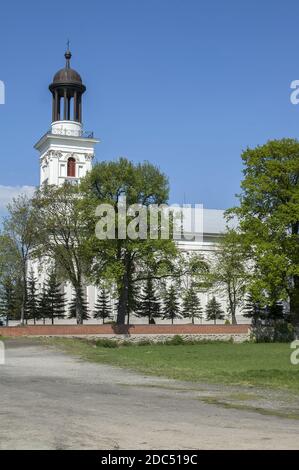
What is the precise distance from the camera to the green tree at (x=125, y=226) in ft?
172

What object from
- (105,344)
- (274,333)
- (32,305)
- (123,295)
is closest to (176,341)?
(123,295)

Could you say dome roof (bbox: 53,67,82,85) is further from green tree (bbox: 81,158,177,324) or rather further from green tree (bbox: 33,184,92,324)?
green tree (bbox: 81,158,177,324)

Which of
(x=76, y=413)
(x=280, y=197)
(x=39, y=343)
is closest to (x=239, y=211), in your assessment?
(x=280, y=197)

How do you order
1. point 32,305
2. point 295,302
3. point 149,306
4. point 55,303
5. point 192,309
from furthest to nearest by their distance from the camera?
point 192,309, point 149,306, point 55,303, point 32,305, point 295,302

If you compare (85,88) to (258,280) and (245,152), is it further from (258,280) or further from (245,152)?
(258,280)

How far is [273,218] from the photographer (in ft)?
161

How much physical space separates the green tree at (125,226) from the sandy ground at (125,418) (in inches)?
1217

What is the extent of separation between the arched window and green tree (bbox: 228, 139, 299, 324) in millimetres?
38085

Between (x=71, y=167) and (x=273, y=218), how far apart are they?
42.8m

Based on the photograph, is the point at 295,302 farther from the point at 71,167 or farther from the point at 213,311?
the point at 71,167

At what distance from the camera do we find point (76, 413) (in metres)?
13.1

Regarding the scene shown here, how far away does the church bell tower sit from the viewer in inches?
3280

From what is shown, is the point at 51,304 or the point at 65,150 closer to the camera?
the point at 51,304

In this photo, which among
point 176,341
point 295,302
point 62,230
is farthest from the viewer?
point 62,230
